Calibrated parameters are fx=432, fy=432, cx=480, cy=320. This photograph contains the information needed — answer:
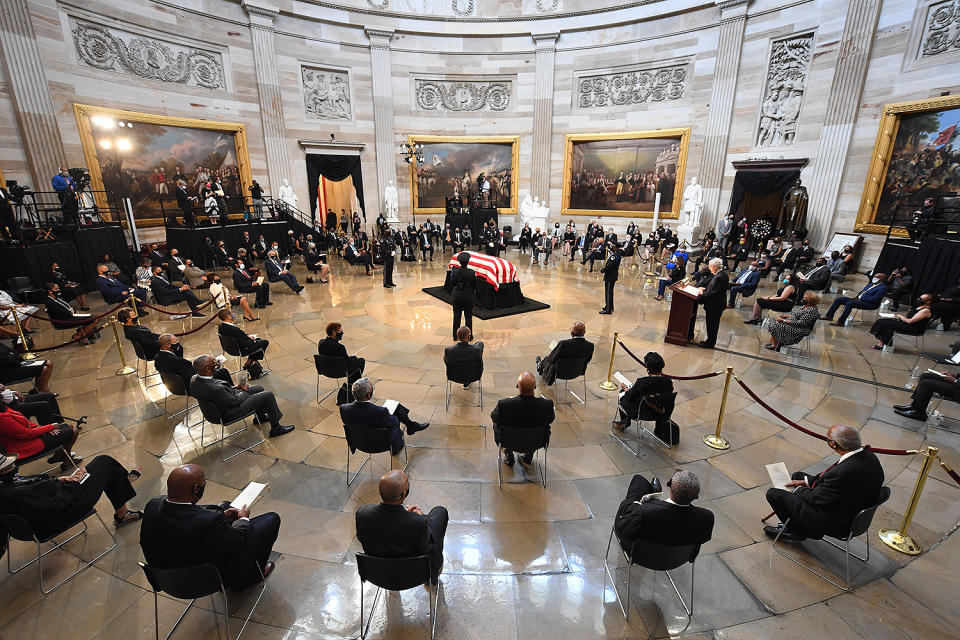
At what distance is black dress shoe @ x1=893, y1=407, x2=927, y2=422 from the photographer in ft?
18.1

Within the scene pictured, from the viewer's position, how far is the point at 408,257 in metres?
16.5

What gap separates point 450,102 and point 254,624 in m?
22.2

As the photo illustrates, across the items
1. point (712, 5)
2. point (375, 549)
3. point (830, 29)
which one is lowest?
point (375, 549)

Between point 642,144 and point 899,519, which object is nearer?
point 899,519

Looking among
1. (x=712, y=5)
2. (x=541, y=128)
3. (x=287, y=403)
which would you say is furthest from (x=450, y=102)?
(x=287, y=403)

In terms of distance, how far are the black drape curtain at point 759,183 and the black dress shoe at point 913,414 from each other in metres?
12.7

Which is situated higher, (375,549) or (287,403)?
(375,549)

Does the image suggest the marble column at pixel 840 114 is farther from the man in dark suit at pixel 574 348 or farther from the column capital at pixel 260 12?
the column capital at pixel 260 12

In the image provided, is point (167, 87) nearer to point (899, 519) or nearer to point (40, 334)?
point (40, 334)

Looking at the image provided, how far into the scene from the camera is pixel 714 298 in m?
7.51

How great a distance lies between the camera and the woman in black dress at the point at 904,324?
7156 millimetres

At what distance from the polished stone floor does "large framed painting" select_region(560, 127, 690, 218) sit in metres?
12.9

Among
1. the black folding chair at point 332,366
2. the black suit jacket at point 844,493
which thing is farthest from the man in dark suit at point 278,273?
the black suit jacket at point 844,493

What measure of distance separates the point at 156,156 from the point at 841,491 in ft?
63.8
